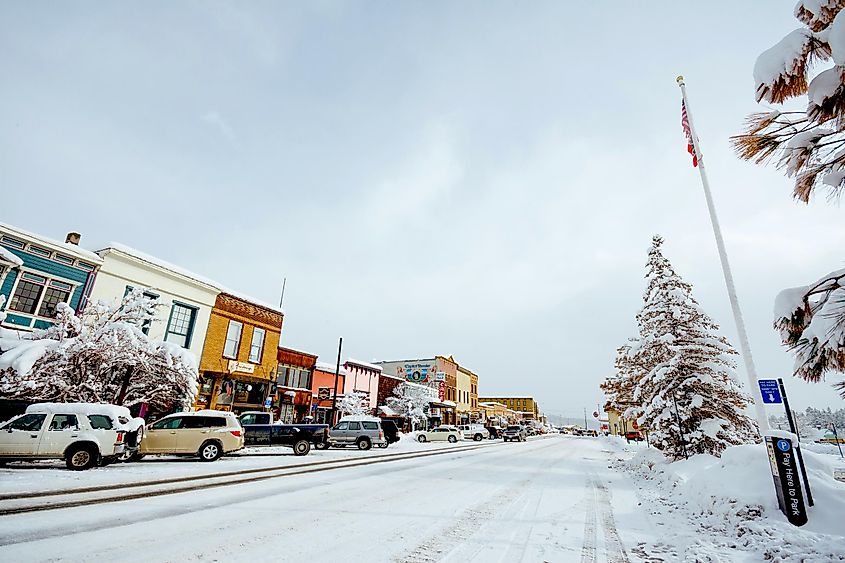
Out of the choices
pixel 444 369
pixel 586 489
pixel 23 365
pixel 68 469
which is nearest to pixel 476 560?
pixel 586 489

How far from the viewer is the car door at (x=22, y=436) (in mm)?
11953

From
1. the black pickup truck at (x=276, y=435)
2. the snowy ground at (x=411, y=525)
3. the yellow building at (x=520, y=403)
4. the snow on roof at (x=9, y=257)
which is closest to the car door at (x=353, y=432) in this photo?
the black pickup truck at (x=276, y=435)

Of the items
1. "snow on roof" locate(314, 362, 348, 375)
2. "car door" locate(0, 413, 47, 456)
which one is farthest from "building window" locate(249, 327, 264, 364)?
"car door" locate(0, 413, 47, 456)

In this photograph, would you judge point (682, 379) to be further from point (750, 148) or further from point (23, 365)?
point (23, 365)

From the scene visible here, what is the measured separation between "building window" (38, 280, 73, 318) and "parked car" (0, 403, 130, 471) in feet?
26.3

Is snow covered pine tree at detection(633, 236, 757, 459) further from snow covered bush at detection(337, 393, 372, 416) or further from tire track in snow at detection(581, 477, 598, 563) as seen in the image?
snow covered bush at detection(337, 393, 372, 416)

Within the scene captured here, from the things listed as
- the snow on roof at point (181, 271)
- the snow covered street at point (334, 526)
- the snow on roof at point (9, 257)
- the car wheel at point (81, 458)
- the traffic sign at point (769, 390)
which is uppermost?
the snow on roof at point (181, 271)

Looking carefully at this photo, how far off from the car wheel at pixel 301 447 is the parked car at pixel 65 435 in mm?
8472

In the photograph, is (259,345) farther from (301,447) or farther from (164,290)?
(301,447)

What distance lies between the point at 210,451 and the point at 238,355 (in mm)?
12268

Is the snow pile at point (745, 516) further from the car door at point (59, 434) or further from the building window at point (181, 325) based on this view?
the building window at point (181, 325)

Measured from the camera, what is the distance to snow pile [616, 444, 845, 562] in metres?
5.86

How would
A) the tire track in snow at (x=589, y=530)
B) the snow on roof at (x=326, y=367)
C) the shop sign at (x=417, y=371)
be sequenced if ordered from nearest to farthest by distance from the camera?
the tire track in snow at (x=589, y=530)
the snow on roof at (x=326, y=367)
the shop sign at (x=417, y=371)

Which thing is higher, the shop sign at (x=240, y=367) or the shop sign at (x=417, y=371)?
the shop sign at (x=417, y=371)
